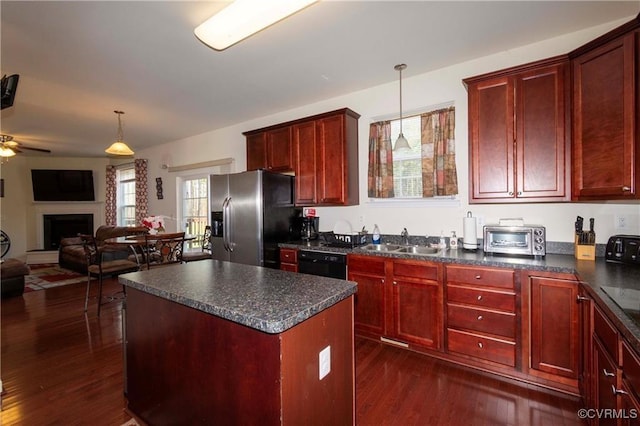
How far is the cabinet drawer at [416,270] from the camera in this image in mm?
2391

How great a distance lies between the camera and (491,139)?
239 cm

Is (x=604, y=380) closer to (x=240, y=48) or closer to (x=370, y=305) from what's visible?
(x=370, y=305)

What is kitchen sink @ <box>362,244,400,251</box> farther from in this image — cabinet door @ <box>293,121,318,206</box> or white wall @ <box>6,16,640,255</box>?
cabinet door @ <box>293,121,318,206</box>

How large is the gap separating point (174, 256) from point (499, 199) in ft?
14.2

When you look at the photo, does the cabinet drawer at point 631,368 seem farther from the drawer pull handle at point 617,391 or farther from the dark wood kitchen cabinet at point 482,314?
the dark wood kitchen cabinet at point 482,314

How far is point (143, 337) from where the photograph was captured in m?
1.63

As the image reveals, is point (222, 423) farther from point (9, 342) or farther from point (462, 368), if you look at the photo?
point (9, 342)

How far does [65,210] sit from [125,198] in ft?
5.65

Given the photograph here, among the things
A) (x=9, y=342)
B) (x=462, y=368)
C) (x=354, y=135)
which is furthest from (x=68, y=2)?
(x=462, y=368)

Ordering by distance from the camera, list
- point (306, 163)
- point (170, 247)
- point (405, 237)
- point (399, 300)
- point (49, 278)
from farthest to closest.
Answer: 1. point (49, 278)
2. point (170, 247)
3. point (306, 163)
4. point (405, 237)
5. point (399, 300)

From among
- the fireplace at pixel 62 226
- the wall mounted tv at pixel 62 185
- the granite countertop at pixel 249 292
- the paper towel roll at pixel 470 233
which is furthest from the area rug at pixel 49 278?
the paper towel roll at pixel 470 233

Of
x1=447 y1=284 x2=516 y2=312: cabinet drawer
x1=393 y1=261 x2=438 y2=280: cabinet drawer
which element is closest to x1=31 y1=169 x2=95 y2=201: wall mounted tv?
x1=393 y1=261 x2=438 y2=280: cabinet drawer

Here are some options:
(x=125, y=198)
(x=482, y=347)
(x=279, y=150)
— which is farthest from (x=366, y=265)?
(x=125, y=198)

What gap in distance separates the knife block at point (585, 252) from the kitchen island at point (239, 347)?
6.43ft
